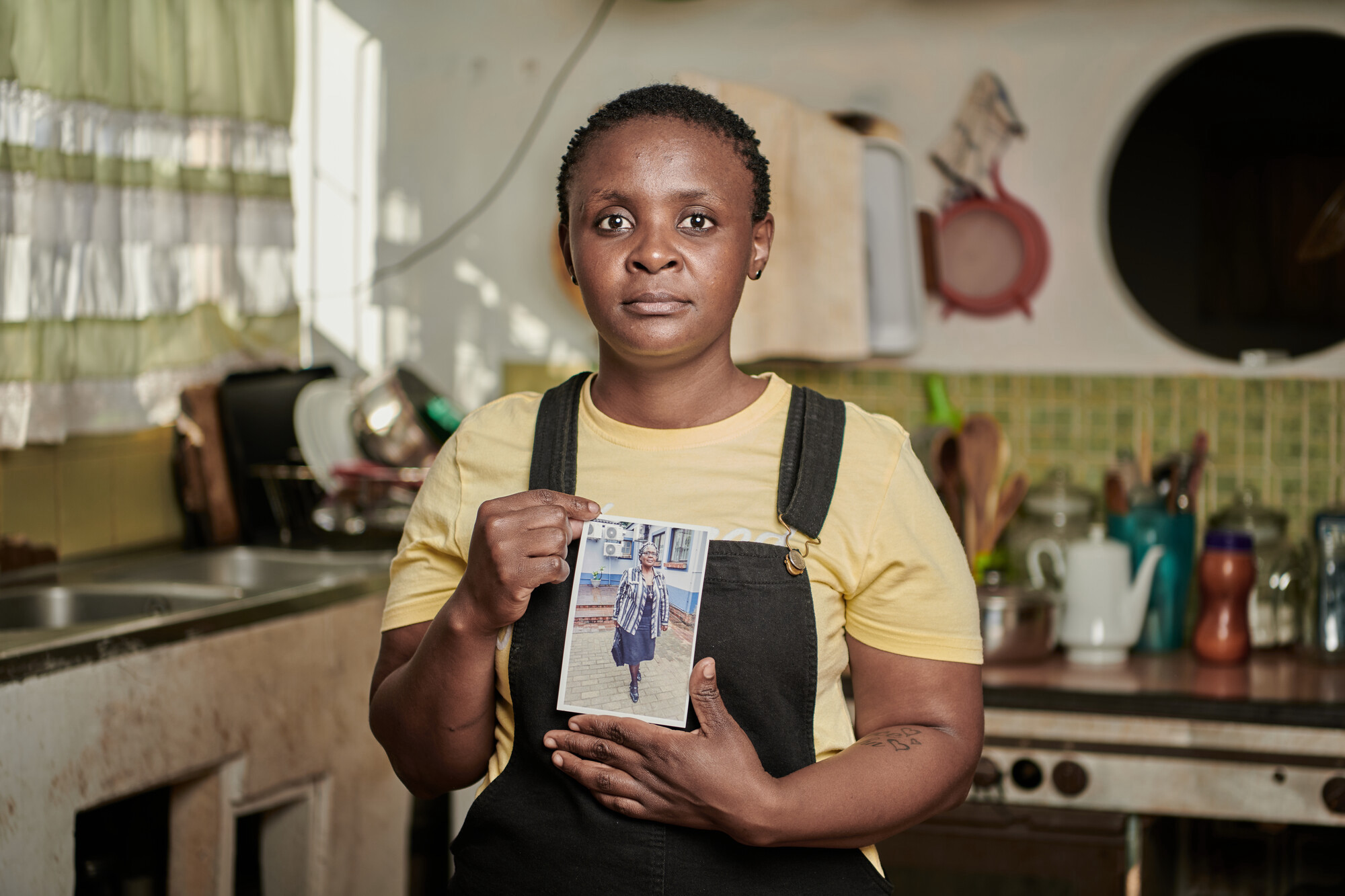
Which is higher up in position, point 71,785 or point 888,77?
point 888,77

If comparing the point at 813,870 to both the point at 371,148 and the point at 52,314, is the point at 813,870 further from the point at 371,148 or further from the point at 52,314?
the point at 371,148

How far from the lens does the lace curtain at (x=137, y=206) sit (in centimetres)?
197

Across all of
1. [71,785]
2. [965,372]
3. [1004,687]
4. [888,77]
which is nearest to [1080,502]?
[965,372]

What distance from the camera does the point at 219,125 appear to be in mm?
2396

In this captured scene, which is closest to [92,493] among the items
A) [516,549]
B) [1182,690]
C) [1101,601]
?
[516,549]

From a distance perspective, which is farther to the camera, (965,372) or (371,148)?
(371,148)

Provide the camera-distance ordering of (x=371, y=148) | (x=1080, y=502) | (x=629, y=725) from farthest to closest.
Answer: (x=371, y=148), (x=1080, y=502), (x=629, y=725)

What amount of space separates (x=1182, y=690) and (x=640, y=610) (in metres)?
1.33

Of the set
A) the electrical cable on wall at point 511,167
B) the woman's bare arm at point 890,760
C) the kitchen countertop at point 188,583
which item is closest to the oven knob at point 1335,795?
the woman's bare arm at point 890,760

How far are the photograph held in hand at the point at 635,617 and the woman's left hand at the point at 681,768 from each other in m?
0.02

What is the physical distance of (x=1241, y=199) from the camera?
226 centimetres

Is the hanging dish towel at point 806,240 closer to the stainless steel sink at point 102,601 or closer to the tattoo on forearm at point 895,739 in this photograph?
the stainless steel sink at point 102,601

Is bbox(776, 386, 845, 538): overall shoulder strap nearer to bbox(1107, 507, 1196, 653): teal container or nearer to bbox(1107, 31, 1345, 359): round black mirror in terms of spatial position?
bbox(1107, 507, 1196, 653): teal container

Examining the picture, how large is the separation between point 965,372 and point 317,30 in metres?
1.57
